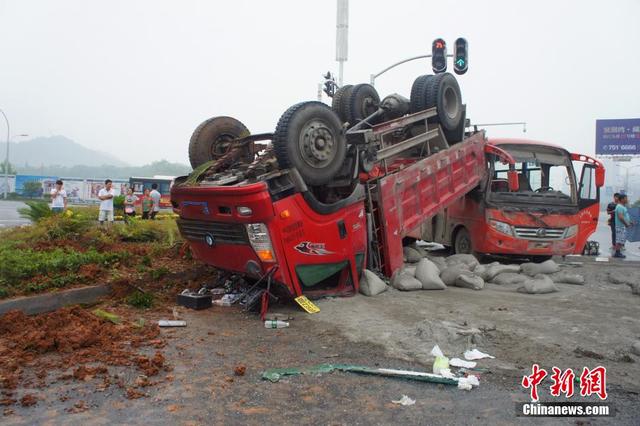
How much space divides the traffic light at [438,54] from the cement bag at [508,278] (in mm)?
8749

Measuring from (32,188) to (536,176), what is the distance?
40.5m

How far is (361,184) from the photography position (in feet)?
21.4

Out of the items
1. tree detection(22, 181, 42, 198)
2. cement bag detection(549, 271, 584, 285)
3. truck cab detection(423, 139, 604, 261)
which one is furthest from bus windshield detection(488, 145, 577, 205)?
tree detection(22, 181, 42, 198)

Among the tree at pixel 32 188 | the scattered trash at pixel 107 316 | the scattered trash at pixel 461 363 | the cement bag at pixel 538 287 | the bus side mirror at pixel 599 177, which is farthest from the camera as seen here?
the tree at pixel 32 188

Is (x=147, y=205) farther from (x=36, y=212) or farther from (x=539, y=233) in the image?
(x=539, y=233)

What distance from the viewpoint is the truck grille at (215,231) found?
5434 mm

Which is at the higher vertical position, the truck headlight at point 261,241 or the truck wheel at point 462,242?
the truck headlight at point 261,241

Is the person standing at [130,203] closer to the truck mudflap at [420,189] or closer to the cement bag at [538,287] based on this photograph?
the truck mudflap at [420,189]

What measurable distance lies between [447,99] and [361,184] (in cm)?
273

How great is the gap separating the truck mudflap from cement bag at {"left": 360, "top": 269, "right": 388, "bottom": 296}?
0.54 metres

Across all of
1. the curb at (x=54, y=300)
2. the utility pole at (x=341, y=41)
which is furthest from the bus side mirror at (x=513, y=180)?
the utility pole at (x=341, y=41)

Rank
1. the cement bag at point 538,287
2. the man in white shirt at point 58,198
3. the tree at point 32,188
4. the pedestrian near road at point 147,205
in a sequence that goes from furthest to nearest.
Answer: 1. the tree at point 32,188
2. the pedestrian near road at point 147,205
3. the man in white shirt at point 58,198
4. the cement bag at point 538,287

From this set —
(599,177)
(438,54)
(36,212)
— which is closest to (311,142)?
(599,177)

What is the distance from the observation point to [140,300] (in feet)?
18.8
